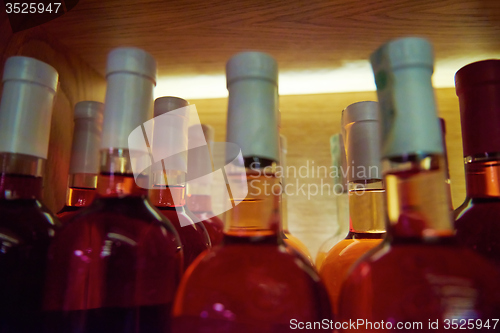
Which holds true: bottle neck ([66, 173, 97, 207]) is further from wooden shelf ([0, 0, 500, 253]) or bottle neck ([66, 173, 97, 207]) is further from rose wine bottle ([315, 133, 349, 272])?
rose wine bottle ([315, 133, 349, 272])

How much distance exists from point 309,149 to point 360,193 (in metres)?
0.22

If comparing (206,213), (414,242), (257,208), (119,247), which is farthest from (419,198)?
(206,213)

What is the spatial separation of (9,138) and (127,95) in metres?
0.14

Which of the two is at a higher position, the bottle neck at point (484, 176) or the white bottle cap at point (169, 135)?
the white bottle cap at point (169, 135)

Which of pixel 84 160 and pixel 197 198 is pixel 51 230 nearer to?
pixel 84 160

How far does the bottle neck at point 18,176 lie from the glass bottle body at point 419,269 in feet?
1.24

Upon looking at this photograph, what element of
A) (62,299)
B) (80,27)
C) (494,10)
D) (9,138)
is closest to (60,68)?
(80,27)

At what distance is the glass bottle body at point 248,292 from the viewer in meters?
0.30

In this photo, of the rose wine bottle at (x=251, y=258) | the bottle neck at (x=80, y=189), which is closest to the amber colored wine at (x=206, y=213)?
the bottle neck at (x=80, y=189)

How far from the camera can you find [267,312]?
30cm

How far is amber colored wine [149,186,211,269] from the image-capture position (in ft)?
1.65

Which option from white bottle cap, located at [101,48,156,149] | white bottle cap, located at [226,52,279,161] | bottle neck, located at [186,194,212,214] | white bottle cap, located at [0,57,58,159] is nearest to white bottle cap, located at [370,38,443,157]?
white bottle cap, located at [226,52,279,161]

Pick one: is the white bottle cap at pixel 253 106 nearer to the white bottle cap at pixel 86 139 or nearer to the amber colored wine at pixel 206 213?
the white bottle cap at pixel 86 139

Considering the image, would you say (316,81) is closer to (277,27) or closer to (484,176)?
(277,27)
